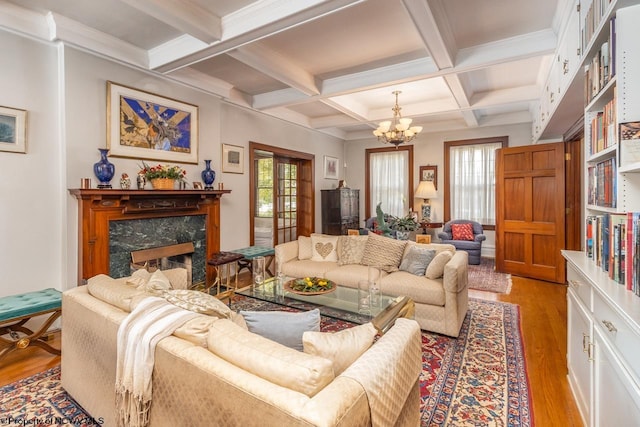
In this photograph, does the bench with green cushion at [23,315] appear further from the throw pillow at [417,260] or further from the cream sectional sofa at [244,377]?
the throw pillow at [417,260]

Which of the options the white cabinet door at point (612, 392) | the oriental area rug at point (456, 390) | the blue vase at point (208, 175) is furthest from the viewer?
the blue vase at point (208, 175)

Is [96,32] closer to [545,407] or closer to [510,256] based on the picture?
[545,407]

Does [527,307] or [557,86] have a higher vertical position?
[557,86]

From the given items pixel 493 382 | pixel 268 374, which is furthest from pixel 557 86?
pixel 268 374

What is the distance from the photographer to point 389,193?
7.56 metres

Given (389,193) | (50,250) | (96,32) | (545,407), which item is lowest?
(545,407)

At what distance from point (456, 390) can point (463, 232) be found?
14.6 ft

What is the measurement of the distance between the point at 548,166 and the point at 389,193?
332 centimetres

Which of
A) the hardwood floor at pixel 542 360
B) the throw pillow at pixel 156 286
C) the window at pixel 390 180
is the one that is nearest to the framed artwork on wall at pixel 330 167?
the window at pixel 390 180

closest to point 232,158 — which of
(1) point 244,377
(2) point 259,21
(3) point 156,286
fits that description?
(2) point 259,21

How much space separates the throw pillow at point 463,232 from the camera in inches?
241

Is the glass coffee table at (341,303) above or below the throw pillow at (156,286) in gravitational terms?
below

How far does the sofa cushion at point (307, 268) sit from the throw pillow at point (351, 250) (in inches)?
5.2

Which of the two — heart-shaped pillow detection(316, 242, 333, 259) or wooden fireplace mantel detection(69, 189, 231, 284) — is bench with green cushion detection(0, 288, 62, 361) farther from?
heart-shaped pillow detection(316, 242, 333, 259)
